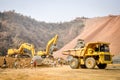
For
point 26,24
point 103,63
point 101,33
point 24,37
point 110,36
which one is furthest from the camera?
point 26,24

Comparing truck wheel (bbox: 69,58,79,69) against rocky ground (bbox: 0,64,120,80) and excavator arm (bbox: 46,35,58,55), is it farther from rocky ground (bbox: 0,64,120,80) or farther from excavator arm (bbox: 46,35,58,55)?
excavator arm (bbox: 46,35,58,55)

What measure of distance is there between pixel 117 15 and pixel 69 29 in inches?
1267

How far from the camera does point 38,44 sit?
71688 mm

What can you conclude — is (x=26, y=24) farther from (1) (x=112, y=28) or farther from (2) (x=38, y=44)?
(1) (x=112, y=28)

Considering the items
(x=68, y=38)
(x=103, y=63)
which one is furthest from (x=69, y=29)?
(x=103, y=63)

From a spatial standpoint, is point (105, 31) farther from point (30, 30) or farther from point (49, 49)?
point (30, 30)

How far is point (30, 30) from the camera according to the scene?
79.9m

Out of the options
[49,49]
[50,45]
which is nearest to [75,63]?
[49,49]

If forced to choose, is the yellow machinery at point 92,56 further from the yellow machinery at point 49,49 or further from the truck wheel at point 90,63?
the yellow machinery at point 49,49

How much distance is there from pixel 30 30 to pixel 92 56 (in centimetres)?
5772

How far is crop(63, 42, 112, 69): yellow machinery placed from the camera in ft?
75.2

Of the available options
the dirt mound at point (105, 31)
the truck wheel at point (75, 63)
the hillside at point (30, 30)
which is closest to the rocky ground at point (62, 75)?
the truck wheel at point (75, 63)

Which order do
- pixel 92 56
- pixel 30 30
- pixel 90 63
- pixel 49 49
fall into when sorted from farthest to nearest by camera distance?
pixel 30 30, pixel 49 49, pixel 92 56, pixel 90 63

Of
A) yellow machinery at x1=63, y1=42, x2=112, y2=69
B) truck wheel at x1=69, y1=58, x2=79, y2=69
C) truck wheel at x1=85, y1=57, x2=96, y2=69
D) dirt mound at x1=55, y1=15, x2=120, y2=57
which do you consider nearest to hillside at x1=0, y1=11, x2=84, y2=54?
dirt mound at x1=55, y1=15, x2=120, y2=57
